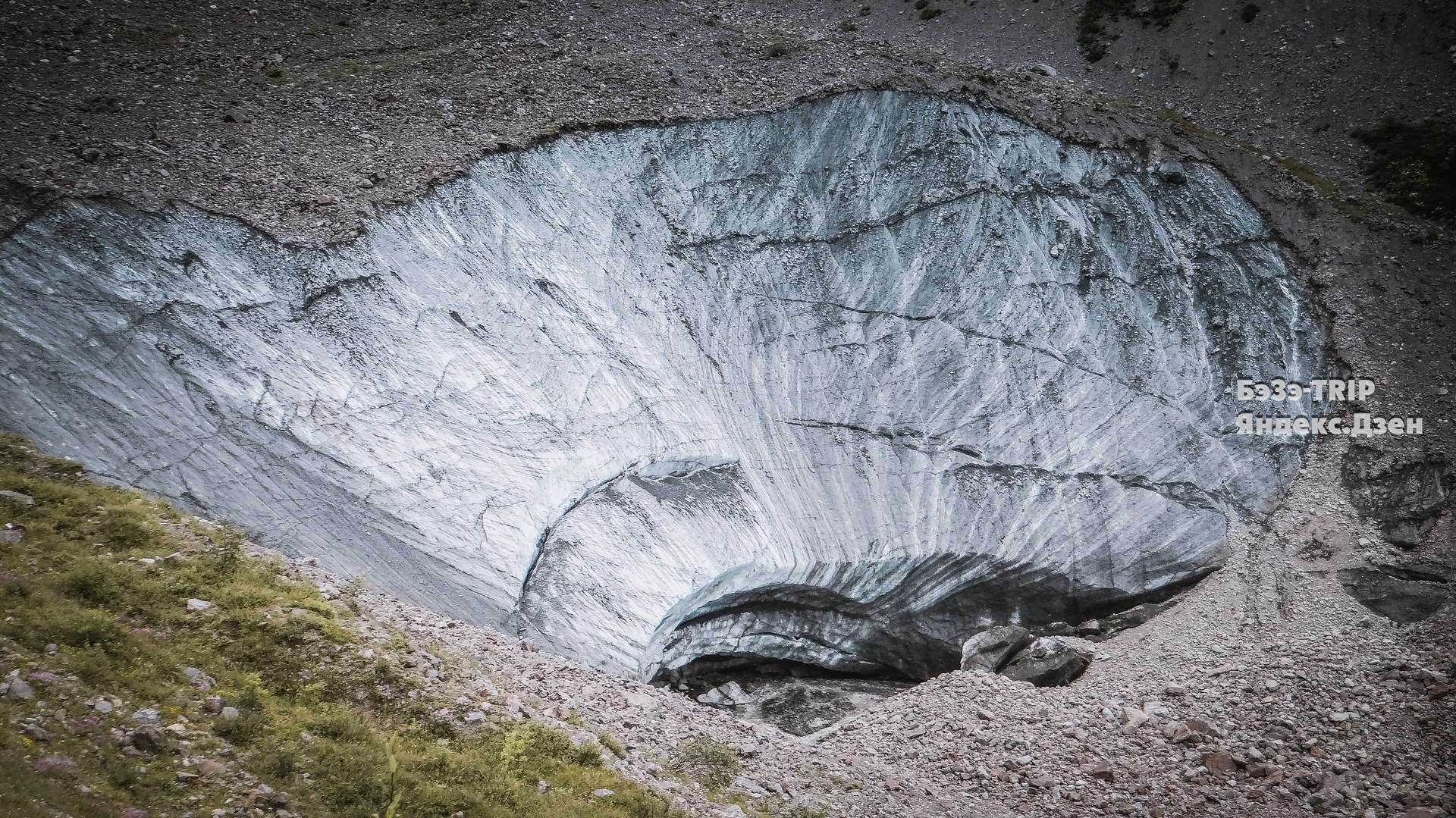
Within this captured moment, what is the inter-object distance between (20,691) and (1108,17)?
30.1 m

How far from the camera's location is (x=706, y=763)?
12141mm

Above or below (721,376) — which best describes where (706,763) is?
below

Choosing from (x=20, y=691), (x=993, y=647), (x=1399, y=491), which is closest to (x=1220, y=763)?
(x=993, y=647)

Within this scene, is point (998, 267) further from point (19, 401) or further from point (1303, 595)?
point (19, 401)

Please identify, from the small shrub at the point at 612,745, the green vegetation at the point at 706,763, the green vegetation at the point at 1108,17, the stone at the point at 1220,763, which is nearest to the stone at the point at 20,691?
the small shrub at the point at 612,745

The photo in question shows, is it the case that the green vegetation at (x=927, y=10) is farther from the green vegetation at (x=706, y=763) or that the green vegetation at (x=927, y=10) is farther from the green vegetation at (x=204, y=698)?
the green vegetation at (x=204, y=698)

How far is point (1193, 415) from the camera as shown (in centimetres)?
2008

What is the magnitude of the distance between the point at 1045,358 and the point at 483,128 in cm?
1445

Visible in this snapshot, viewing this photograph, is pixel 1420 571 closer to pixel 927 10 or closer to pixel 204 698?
pixel 204 698

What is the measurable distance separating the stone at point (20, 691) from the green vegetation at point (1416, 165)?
92.1 ft

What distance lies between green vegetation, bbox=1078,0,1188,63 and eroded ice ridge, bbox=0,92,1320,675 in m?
6.23

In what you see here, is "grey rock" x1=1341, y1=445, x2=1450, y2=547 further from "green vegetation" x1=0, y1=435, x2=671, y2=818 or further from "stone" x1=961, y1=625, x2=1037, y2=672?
"green vegetation" x1=0, y1=435, x2=671, y2=818

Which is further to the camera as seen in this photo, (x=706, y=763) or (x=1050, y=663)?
(x=1050, y=663)

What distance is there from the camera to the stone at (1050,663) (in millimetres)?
16172
